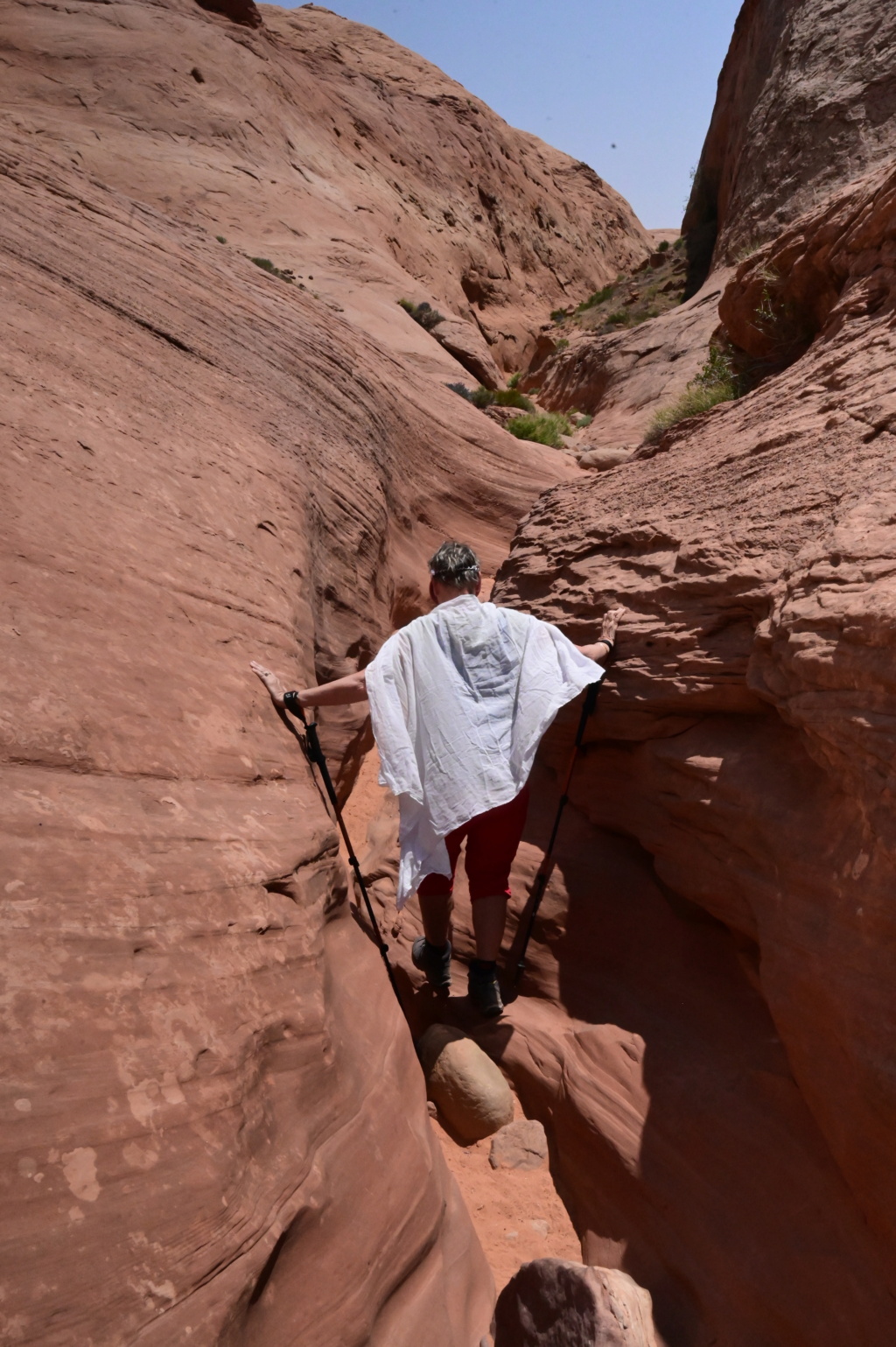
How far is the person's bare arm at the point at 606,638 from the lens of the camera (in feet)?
12.3

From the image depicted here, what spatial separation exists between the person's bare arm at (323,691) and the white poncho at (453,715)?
0.05 meters

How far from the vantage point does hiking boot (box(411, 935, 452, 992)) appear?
371 cm

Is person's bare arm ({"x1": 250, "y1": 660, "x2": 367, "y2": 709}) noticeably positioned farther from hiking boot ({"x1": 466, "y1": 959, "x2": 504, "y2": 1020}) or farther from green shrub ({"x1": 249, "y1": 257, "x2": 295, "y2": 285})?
green shrub ({"x1": 249, "y1": 257, "x2": 295, "y2": 285})

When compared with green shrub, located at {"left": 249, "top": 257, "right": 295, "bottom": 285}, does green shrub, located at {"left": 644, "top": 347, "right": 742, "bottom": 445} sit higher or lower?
lower

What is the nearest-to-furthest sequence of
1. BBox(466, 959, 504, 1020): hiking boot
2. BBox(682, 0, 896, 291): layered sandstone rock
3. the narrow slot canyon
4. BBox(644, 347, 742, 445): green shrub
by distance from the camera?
1. the narrow slot canyon
2. BBox(466, 959, 504, 1020): hiking boot
3. BBox(644, 347, 742, 445): green shrub
4. BBox(682, 0, 896, 291): layered sandstone rock

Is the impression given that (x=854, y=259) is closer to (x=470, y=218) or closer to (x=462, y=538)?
(x=462, y=538)

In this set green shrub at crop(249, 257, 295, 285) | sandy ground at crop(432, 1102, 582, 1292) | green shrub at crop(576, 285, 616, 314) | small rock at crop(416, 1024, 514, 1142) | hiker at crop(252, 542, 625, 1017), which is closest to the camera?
sandy ground at crop(432, 1102, 582, 1292)

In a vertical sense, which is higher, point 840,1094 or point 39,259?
point 39,259

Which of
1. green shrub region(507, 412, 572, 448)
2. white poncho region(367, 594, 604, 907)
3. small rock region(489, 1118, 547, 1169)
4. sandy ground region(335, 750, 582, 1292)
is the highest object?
green shrub region(507, 412, 572, 448)

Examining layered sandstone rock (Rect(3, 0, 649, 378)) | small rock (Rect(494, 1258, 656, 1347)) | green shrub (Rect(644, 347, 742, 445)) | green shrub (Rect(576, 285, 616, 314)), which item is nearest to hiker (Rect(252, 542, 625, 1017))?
small rock (Rect(494, 1258, 656, 1347))

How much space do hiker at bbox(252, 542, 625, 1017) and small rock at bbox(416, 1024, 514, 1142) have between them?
0.24m

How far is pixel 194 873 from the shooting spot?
2.19m

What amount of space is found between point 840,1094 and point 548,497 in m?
3.84

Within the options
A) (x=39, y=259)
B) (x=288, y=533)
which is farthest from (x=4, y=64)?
(x=288, y=533)
